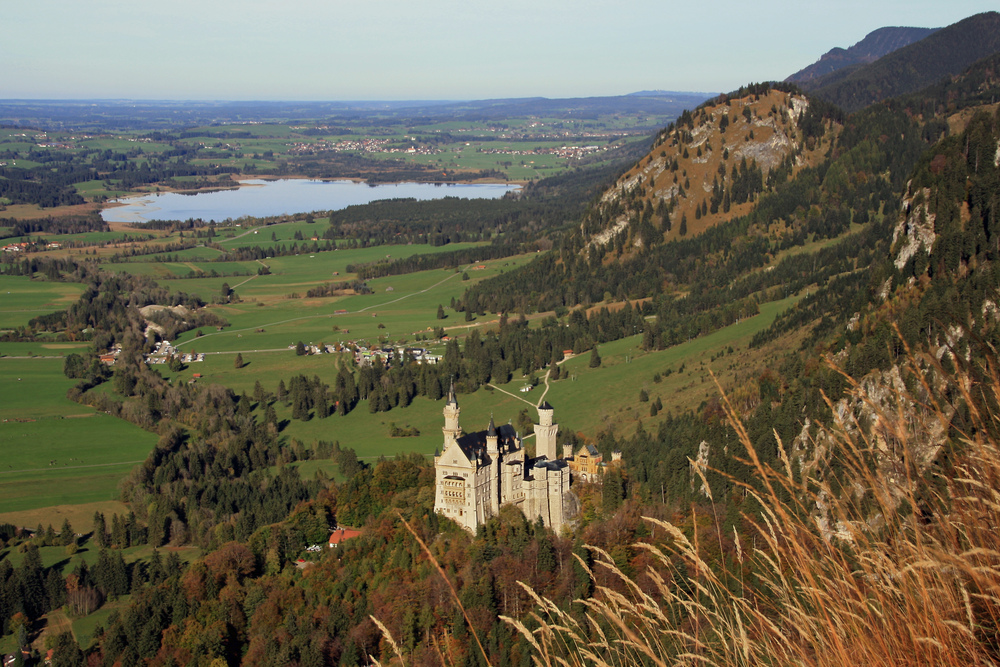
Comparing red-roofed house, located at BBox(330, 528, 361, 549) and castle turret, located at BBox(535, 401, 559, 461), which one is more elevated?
castle turret, located at BBox(535, 401, 559, 461)

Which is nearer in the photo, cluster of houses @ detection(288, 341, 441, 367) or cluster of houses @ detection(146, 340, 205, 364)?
cluster of houses @ detection(288, 341, 441, 367)

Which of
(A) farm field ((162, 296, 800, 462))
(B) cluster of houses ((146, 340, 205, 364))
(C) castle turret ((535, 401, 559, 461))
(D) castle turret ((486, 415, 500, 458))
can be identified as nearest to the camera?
(D) castle turret ((486, 415, 500, 458))

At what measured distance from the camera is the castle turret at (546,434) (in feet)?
218

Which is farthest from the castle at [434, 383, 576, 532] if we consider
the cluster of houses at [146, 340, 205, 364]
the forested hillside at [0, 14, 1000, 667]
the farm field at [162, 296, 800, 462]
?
the cluster of houses at [146, 340, 205, 364]

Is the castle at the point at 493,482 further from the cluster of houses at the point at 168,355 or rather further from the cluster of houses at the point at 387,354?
the cluster of houses at the point at 168,355

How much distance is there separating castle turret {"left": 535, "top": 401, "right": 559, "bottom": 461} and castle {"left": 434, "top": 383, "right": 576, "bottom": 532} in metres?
2.19

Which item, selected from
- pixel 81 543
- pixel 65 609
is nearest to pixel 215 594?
pixel 65 609

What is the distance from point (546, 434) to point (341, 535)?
64.4 feet

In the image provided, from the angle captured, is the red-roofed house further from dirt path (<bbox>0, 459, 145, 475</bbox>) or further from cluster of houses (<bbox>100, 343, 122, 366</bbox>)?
cluster of houses (<bbox>100, 343, 122, 366</bbox>)

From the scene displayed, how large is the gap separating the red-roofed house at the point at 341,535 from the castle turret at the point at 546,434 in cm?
1698

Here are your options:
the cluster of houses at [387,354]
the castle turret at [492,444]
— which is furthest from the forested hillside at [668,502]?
the cluster of houses at [387,354]

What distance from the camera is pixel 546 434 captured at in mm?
66875

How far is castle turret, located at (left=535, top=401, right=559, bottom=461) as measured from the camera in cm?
6638

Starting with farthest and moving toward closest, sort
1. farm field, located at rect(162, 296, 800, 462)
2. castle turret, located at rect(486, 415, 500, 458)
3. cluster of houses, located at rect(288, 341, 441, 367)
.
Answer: cluster of houses, located at rect(288, 341, 441, 367) < farm field, located at rect(162, 296, 800, 462) < castle turret, located at rect(486, 415, 500, 458)
